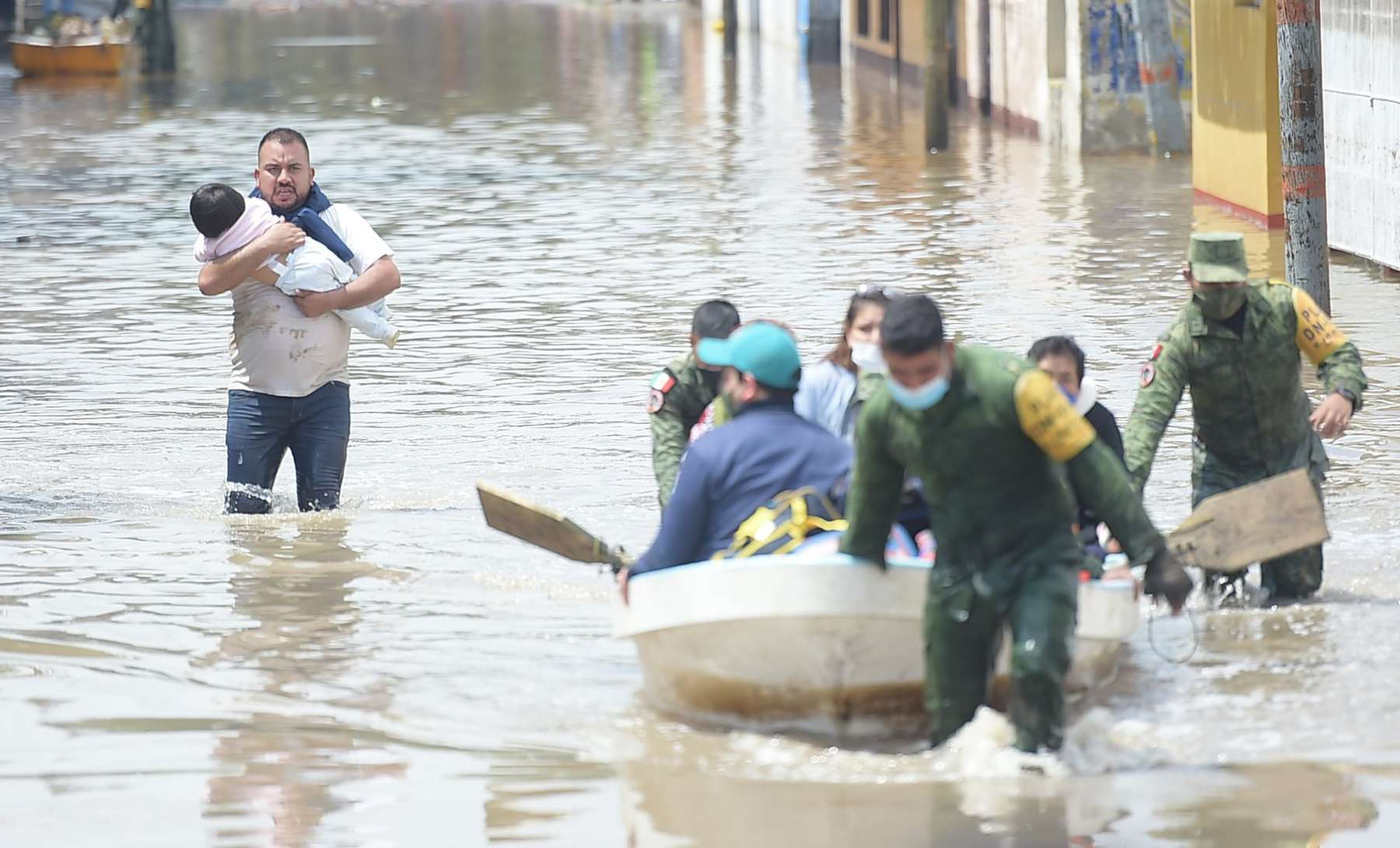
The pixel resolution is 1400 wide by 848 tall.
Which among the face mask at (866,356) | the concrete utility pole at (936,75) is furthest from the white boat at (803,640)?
the concrete utility pole at (936,75)

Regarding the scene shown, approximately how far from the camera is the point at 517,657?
27.2 feet

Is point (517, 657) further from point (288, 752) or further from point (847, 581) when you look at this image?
point (847, 581)

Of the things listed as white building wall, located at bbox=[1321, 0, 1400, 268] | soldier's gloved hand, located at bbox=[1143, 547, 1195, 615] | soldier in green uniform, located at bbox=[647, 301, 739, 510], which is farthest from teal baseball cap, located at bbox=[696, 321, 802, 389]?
white building wall, located at bbox=[1321, 0, 1400, 268]

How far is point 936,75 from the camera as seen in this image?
2708 cm

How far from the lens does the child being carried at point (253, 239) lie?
9.62 meters

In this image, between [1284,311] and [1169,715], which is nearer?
[1169,715]

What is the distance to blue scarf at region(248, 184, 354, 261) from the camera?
387 inches

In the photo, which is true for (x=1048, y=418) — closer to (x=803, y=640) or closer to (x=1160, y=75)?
(x=803, y=640)

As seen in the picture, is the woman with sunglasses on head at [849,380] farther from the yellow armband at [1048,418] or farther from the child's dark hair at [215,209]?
the child's dark hair at [215,209]

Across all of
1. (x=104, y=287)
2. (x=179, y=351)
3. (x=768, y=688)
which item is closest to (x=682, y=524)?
(x=768, y=688)

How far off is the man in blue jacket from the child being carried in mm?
3054

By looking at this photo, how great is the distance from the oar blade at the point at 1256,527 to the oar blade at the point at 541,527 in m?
1.93

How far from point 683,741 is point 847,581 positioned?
2.74ft

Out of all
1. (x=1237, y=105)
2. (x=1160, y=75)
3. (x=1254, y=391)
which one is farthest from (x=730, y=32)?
(x=1254, y=391)
